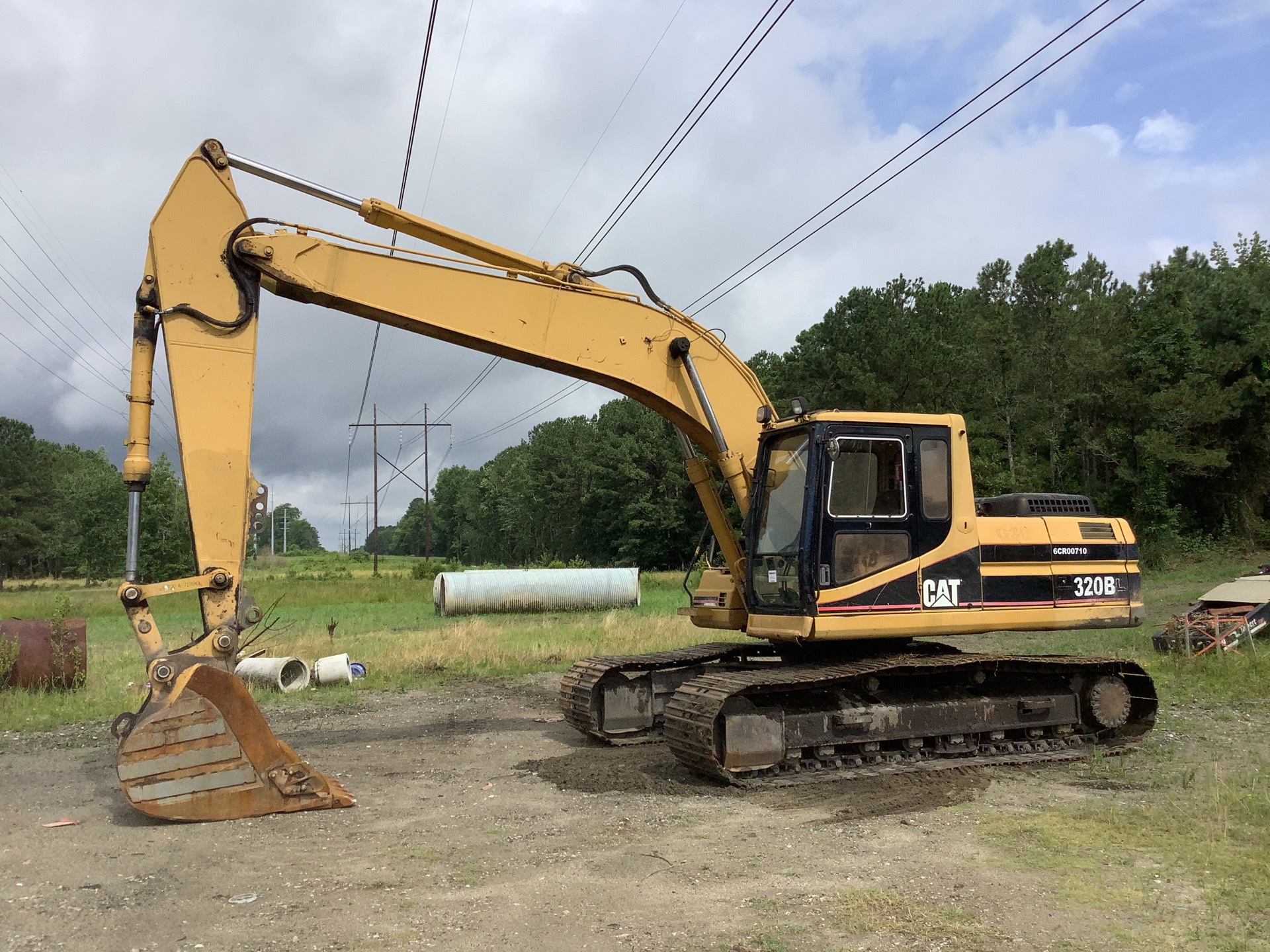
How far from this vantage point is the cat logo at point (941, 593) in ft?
29.1

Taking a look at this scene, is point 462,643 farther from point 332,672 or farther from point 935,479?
point 935,479

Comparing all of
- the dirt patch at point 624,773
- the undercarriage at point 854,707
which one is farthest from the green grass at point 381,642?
the undercarriage at point 854,707

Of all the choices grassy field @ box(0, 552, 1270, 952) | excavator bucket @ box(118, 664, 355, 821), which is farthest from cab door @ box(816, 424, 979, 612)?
excavator bucket @ box(118, 664, 355, 821)

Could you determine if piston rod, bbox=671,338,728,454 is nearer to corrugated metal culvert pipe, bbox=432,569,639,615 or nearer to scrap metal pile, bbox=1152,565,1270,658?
scrap metal pile, bbox=1152,565,1270,658

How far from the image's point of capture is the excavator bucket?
6.88 meters

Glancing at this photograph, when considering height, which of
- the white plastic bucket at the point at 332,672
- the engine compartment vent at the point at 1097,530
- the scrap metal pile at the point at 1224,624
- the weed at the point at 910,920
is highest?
the engine compartment vent at the point at 1097,530

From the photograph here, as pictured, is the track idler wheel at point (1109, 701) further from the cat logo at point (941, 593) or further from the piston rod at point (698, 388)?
the piston rod at point (698, 388)

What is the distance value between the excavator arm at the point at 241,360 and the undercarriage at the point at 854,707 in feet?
6.01

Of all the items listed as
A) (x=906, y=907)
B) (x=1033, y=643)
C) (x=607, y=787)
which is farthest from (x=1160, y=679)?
(x=906, y=907)

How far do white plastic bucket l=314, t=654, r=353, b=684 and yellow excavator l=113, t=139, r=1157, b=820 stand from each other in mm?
5508

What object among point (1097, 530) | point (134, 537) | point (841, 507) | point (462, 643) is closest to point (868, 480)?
point (841, 507)

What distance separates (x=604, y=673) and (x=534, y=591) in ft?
64.2

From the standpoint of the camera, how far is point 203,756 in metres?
7.06

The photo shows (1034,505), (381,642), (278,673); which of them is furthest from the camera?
(381,642)
